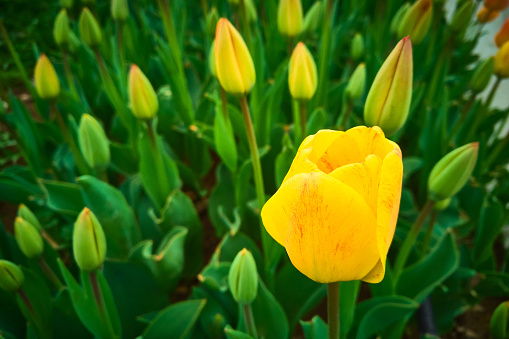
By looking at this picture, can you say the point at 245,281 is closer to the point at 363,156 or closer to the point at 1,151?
the point at 363,156

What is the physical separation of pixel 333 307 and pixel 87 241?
28cm

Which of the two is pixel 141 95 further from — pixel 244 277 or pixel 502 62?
pixel 502 62

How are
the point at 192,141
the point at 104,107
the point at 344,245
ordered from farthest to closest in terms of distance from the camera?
1. the point at 104,107
2. the point at 192,141
3. the point at 344,245

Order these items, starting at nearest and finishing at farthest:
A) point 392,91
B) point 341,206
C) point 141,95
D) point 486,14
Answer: point 341,206 → point 392,91 → point 141,95 → point 486,14

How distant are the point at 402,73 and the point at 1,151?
55.8 inches

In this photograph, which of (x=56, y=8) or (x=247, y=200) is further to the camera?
(x=56, y=8)

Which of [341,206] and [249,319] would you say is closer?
[341,206]

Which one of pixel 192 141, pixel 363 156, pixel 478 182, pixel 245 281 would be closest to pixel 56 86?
pixel 192 141

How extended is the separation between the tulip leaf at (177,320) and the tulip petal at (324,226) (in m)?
0.34

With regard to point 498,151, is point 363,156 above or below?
above

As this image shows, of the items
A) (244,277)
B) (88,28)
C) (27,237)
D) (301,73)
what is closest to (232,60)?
(301,73)

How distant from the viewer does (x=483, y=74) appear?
0.75m

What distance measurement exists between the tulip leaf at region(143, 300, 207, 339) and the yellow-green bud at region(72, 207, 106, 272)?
0.16 m

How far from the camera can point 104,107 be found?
1086 mm
